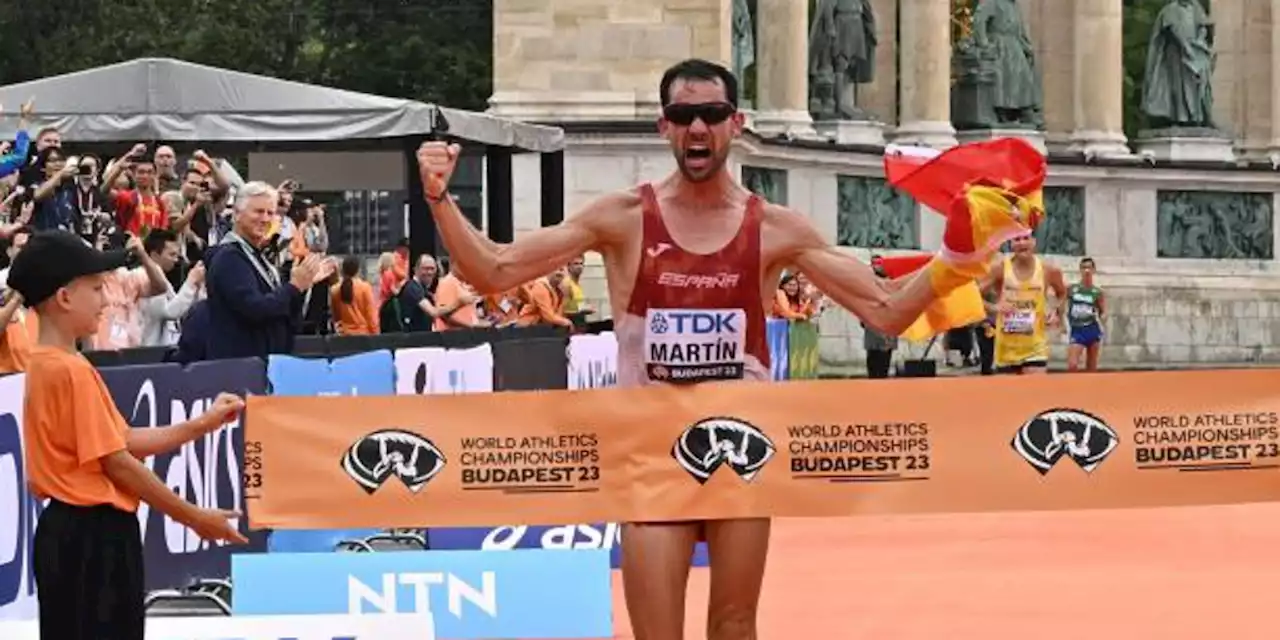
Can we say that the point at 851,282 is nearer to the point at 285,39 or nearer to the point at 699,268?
the point at 699,268

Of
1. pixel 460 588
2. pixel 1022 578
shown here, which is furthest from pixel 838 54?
pixel 460 588

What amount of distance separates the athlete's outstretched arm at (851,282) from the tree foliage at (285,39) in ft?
200

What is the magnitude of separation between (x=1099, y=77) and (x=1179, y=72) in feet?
6.50

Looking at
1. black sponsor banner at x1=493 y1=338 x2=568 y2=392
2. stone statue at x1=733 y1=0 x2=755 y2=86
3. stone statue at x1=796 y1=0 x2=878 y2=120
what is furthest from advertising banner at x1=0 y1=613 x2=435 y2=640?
stone statue at x1=796 y1=0 x2=878 y2=120

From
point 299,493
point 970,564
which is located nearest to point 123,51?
point 970,564

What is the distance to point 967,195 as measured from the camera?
36.0 feet

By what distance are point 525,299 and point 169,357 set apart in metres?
16.1

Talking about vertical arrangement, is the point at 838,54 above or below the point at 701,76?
above

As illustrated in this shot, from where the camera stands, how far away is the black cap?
10.6 m

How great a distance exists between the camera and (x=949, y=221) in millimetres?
10891

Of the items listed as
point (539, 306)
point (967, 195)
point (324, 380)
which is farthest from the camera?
point (539, 306)

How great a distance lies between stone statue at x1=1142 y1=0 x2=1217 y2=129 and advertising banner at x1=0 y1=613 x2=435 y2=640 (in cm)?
4962

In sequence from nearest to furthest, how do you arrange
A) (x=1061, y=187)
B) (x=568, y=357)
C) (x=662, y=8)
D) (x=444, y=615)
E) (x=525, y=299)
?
1. (x=444, y=615)
2. (x=568, y=357)
3. (x=525, y=299)
4. (x=662, y=8)
5. (x=1061, y=187)

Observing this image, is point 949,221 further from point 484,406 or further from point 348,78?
point 348,78
